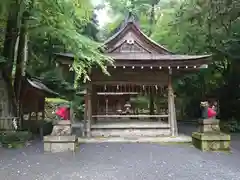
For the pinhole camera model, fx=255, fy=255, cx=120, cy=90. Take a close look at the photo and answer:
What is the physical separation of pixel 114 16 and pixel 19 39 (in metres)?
13.3

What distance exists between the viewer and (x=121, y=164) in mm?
6449

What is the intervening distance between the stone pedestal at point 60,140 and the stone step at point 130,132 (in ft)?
9.99

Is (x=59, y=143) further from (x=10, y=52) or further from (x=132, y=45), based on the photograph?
(x=132, y=45)

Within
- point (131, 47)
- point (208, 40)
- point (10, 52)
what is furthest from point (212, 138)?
point (208, 40)

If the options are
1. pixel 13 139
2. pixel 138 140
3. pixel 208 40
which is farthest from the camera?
pixel 208 40

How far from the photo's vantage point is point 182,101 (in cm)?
2195

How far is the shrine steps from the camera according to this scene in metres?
10.9

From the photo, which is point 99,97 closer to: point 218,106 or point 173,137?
point 173,137

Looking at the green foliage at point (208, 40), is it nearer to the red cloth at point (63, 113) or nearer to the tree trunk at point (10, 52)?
the tree trunk at point (10, 52)

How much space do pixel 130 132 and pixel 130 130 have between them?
8cm

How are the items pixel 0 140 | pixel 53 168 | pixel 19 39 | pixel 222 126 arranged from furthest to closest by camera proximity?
pixel 222 126
pixel 19 39
pixel 0 140
pixel 53 168

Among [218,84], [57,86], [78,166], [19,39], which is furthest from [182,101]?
[78,166]

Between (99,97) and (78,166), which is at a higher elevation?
(99,97)

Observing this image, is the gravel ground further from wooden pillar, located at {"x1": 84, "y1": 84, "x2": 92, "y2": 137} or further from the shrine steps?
the shrine steps
